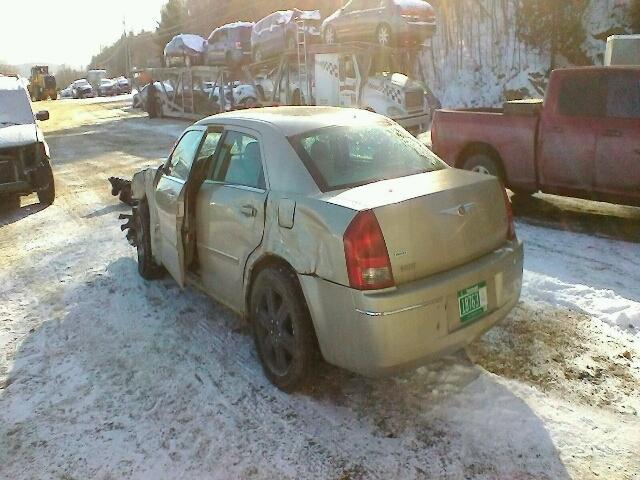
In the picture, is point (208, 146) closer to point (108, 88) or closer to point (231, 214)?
point (231, 214)

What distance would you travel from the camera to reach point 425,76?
25953 millimetres

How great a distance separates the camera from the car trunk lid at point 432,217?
3109mm

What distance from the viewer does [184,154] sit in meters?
4.84

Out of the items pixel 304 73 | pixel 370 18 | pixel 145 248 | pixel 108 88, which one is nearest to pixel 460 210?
pixel 145 248

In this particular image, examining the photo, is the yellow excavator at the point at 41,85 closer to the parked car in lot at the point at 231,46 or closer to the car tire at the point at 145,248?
the parked car in lot at the point at 231,46

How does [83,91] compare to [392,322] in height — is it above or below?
above

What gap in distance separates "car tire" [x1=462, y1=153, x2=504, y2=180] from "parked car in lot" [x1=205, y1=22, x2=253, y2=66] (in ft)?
58.9

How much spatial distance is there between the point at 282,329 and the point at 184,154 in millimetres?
1983

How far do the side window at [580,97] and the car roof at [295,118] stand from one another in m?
3.71

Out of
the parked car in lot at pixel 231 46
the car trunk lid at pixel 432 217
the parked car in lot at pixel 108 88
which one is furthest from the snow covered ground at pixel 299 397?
the parked car in lot at pixel 108 88

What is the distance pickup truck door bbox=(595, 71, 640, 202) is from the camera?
21.2 ft

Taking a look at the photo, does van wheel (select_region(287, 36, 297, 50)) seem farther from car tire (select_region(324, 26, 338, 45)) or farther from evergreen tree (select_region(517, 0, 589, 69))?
evergreen tree (select_region(517, 0, 589, 69))

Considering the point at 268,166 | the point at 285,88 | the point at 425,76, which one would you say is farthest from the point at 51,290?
the point at 425,76

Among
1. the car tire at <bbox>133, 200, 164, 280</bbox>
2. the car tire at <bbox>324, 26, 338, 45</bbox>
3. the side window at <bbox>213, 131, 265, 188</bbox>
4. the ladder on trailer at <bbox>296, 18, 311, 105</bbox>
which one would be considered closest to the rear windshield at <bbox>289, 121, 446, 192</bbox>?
the side window at <bbox>213, 131, 265, 188</bbox>
